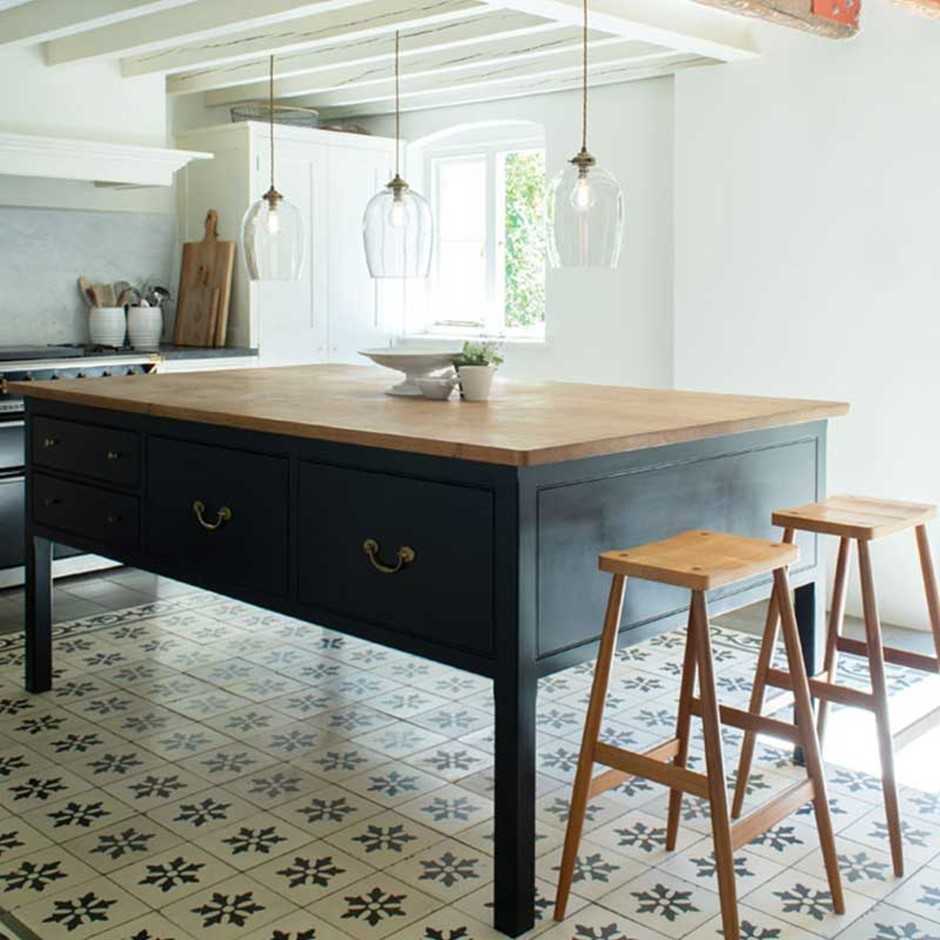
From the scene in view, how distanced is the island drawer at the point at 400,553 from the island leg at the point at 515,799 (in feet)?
0.39

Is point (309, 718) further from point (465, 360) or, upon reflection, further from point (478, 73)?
point (478, 73)

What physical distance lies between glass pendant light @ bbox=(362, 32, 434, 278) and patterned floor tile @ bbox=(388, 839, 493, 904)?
182 centimetres

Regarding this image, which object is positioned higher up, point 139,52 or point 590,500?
point 139,52

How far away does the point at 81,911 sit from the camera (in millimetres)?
2908

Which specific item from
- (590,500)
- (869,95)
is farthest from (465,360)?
(869,95)

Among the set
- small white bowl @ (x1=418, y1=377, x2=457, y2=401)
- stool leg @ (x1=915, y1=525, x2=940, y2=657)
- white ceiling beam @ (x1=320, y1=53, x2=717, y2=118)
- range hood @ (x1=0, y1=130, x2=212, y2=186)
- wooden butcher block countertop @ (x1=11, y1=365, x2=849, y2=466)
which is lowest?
stool leg @ (x1=915, y1=525, x2=940, y2=657)

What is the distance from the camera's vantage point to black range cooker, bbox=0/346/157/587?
5.64 m

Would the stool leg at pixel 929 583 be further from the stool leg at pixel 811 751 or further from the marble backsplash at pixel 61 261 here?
the marble backsplash at pixel 61 261

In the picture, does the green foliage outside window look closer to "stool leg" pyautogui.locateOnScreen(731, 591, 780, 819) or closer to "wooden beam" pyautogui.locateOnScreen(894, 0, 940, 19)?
"wooden beam" pyautogui.locateOnScreen(894, 0, 940, 19)

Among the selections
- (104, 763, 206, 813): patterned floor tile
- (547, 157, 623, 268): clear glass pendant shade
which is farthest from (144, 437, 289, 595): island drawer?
(547, 157, 623, 268): clear glass pendant shade

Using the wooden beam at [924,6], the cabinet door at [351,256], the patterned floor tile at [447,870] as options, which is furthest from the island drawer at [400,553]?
the cabinet door at [351,256]

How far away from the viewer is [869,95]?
17.1ft

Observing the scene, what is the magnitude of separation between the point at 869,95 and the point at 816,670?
262cm

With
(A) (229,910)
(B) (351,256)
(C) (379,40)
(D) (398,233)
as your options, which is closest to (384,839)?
(A) (229,910)
